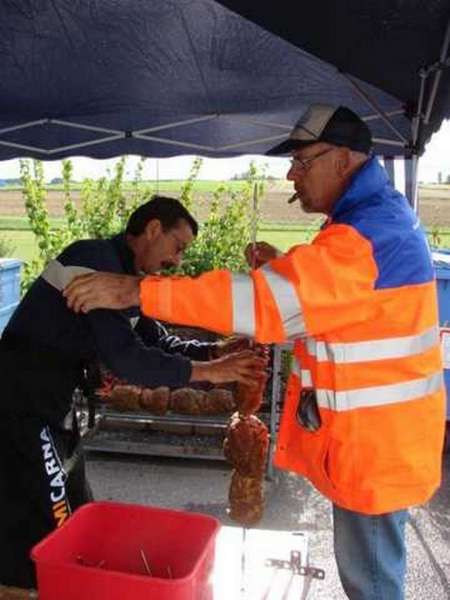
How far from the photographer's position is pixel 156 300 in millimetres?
1959

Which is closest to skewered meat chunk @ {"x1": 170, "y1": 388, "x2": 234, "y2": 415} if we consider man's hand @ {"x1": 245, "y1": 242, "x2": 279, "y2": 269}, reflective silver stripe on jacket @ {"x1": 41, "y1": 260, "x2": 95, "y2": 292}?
man's hand @ {"x1": 245, "y1": 242, "x2": 279, "y2": 269}

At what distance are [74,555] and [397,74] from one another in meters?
2.40

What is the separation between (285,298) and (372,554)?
1.07 meters

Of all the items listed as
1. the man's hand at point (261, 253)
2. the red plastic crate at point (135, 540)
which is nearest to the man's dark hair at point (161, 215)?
the man's hand at point (261, 253)

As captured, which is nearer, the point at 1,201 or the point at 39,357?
the point at 39,357

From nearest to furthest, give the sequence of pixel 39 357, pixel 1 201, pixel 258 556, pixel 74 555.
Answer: pixel 74 555 < pixel 39 357 < pixel 258 556 < pixel 1 201

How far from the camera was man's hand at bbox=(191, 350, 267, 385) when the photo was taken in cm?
262

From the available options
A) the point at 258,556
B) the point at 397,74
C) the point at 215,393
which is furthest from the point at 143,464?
the point at 397,74

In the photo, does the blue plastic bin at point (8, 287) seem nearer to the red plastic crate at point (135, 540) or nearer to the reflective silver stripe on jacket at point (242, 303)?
the red plastic crate at point (135, 540)

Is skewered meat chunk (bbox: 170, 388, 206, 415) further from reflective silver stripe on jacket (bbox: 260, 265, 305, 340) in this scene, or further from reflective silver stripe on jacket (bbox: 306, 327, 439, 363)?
reflective silver stripe on jacket (bbox: 260, 265, 305, 340)

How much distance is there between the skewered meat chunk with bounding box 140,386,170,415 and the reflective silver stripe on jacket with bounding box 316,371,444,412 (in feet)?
12.2

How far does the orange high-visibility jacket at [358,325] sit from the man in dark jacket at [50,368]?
58cm

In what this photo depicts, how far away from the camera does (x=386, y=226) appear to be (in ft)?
6.93

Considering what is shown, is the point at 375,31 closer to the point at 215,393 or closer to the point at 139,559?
the point at 139,559
